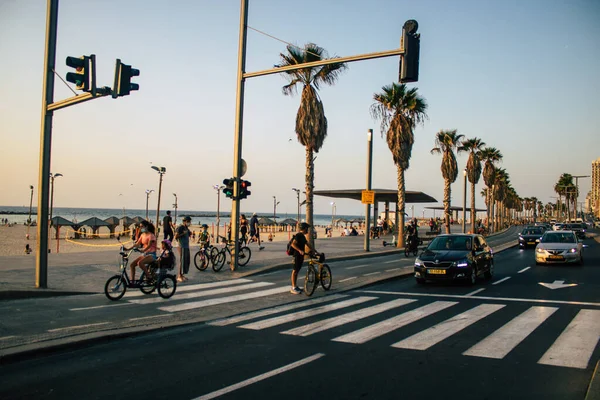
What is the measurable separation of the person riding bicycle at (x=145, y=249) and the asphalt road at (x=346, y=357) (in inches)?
59.6

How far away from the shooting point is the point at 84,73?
36.0 ft

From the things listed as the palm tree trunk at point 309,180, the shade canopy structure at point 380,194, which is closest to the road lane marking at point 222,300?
the palm tree trunk at point 309,180

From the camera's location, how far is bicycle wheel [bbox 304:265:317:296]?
1215 cm

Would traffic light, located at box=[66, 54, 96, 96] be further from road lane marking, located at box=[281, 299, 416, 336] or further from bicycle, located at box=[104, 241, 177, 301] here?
road lane marking, located at box=[281, 299, 416, 336]

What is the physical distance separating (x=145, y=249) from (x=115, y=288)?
43.9 inches

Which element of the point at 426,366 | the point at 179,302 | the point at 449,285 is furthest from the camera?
the point at 449,285

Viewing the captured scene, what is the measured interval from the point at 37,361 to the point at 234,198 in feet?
32.9

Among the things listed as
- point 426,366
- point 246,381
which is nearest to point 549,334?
point 426,366

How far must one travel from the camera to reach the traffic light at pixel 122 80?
36.1 ft

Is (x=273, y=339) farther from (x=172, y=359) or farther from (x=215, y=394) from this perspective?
(x=215, y=394)

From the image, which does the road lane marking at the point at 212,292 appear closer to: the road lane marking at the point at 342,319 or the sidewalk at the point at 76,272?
the sidewalk at the point at 76,272

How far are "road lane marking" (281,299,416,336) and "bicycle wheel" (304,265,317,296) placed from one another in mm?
1914

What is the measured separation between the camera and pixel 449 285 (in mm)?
14531

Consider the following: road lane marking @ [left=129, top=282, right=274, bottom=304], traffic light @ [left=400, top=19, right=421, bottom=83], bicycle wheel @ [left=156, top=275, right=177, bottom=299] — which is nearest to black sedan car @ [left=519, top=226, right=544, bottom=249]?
road lane marking @ [left=129, top=282, right=274, bottom=304]
